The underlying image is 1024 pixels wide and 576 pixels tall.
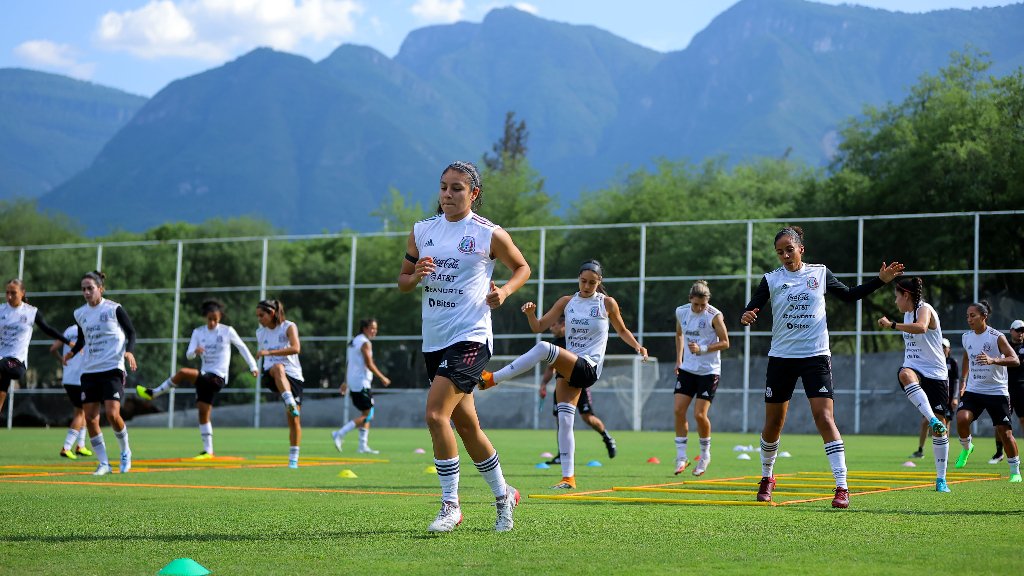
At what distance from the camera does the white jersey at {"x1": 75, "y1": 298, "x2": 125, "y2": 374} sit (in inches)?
531

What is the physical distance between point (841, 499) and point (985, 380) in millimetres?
5923

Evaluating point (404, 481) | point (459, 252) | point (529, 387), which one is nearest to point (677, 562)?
point (459, 252)

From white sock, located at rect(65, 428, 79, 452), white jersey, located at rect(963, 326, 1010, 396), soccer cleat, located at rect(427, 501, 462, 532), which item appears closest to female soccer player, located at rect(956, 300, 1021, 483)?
white jersey, located at rect(963, 326, 1010, 396)

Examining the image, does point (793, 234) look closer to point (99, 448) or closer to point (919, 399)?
point (919, 399)

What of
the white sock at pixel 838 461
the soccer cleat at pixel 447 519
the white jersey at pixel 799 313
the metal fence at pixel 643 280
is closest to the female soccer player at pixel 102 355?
the soccer cleat at pixel 447 519

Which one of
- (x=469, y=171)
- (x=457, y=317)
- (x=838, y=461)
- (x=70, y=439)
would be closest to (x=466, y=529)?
(x=457, y=317)

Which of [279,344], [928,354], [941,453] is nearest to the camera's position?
[941,453]

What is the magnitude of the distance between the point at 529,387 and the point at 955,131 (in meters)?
18.1

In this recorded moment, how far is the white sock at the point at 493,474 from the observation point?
25.5 feet

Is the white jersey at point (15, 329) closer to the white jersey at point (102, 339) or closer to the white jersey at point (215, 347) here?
the white jersey at point (102, 339)

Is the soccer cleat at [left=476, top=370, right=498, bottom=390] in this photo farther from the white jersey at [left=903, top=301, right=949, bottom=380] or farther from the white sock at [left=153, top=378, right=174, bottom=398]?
the white sock at [left=153, top=378, right=174, bottom=398]

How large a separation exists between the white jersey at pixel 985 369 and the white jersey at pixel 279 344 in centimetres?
807

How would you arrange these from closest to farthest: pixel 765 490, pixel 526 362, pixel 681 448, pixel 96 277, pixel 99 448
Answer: pixel 526 362
pixel 765 490
pixel 96 277
pixel 99 448
pixel 681 448

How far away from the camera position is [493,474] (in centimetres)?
786
